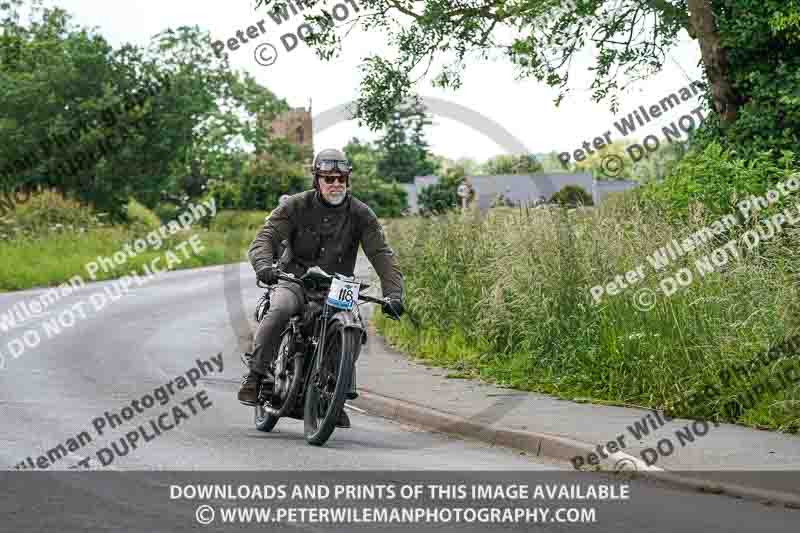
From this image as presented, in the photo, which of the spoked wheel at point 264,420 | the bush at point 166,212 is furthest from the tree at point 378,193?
the spoked wheel at point 264,420

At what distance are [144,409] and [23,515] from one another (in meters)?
5.03

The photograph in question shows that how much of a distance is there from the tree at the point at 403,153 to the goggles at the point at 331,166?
109409 mm

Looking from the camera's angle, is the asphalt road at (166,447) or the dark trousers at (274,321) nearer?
the asphalt road at (166,447)

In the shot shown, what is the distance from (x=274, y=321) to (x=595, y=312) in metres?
3.93

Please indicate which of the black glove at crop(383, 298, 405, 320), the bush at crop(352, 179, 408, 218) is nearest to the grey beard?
the black glove at crop(383, 298, 405, 320)

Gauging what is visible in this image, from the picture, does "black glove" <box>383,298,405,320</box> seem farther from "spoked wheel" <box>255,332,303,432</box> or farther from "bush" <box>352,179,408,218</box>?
"bush" <box>352,179,408,218</box>

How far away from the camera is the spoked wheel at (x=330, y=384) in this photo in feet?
31.2

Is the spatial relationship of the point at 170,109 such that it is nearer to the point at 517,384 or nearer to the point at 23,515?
the point at 517,384

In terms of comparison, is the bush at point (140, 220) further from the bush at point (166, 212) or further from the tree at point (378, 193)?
the tree at point (378, 193)

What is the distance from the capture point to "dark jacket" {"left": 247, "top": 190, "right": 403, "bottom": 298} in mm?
10297

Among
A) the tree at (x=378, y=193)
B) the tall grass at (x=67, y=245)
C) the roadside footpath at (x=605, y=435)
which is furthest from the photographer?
the tree at (x=378, y=193)

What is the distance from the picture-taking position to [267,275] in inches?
396

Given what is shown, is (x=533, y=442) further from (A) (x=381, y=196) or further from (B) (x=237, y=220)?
(A) (x=381, y=196)

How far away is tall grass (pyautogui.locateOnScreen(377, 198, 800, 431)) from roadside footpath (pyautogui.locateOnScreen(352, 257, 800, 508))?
44cm
